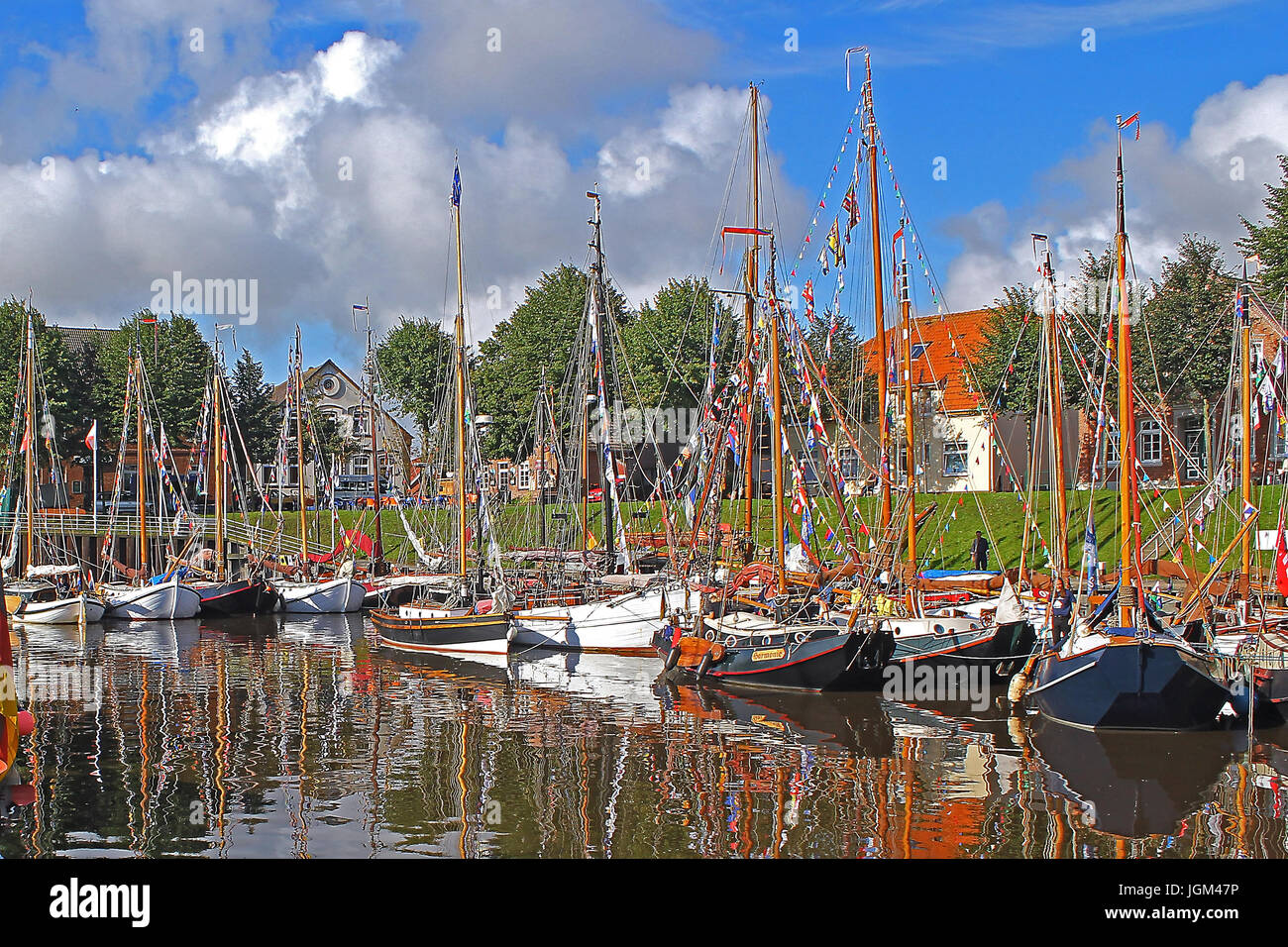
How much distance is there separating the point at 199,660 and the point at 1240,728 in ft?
93.3

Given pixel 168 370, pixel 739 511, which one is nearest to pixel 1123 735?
pixel 739 511

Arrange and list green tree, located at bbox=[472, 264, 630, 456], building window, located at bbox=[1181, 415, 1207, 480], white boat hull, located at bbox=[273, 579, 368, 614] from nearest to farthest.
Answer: white boat hull, located at bbox=[273, 579, 368, 614] → building window, located at bbox=[1181, 415, 1207, 480] → green tree, located at bbox=[472, 264, 630, 456]

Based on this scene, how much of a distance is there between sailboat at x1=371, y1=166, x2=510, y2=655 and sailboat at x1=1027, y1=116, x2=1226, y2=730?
18153 mm

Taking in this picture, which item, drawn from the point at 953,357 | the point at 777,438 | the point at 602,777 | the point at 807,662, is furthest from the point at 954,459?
the point at 602,777

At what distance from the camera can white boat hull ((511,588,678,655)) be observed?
35.6m

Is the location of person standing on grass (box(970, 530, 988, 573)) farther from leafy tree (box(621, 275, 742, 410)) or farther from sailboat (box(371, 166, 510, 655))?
leafy tree (box(621, 275, 742, 410))

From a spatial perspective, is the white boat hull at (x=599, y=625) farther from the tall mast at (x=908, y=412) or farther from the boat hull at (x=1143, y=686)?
the boat hull at (x=1143, y=686)

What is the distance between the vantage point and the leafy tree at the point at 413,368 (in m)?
90.4

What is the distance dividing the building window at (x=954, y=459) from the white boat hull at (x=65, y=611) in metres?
44.3

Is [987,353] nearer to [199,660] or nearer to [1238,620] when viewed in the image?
[1238,620]

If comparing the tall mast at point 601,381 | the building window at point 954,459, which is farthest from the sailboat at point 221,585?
the building window at point 954,459

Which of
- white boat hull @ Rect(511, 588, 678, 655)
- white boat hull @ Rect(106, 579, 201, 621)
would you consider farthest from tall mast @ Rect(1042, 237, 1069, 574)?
white boat hull @ Rect(106, 579, 201, 621)

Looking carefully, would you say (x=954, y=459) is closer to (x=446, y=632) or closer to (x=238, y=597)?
(x=238, y=597)

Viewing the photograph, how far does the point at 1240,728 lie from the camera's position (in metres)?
21.7
